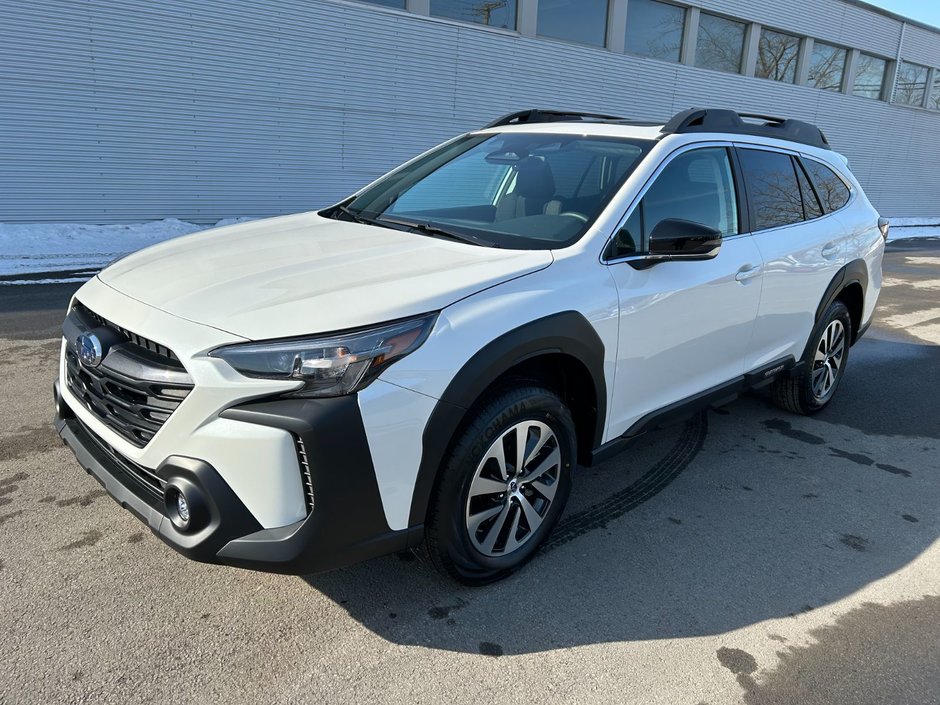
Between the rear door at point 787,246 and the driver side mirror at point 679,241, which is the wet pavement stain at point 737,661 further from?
the rear door at point 787,246

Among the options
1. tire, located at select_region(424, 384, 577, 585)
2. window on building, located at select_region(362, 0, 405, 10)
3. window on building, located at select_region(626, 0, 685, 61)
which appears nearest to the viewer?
tire, located at select_region(424, 384, 577, 585)

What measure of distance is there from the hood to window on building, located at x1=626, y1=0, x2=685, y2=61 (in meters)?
15.4

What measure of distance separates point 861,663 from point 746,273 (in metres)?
1.93

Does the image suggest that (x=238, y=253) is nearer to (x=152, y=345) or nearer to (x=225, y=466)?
(x=152, y=345)

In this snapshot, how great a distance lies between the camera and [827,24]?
835 inches

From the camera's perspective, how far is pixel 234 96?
11586mm

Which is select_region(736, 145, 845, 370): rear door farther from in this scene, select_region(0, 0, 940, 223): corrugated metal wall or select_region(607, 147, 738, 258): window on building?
select_region(0, 0, 940, 223): corrugated metal wall

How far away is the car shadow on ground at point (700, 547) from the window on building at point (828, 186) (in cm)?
151

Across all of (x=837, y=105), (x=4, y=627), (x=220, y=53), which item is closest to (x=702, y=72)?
(x=837, y=105)

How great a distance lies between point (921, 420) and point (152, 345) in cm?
514

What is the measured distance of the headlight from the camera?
2184 millimetres

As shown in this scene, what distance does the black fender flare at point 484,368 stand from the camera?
2.38 meters

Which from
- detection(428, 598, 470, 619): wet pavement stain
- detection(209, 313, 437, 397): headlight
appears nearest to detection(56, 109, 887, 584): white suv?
detection(209, 313, 437, 397): headlight

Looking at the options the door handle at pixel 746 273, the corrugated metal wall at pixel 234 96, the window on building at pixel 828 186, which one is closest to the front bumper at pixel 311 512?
the door handle at pixel 746 273
